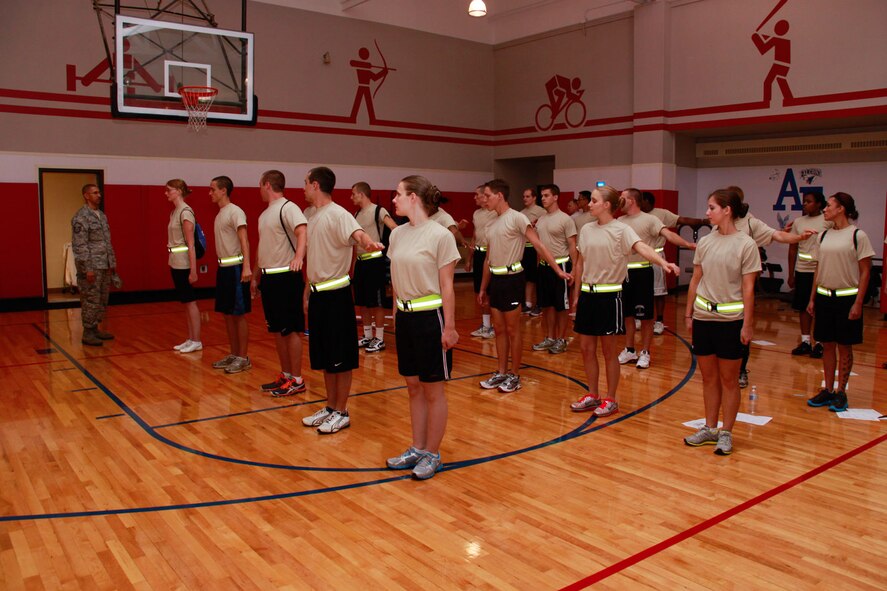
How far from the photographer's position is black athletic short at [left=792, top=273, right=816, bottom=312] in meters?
8.30

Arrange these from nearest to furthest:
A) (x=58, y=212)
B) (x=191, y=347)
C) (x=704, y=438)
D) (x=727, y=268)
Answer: (x=727, y=268) → (x=704, y=438) → (x=191, y=347) → (x=58, y=212)

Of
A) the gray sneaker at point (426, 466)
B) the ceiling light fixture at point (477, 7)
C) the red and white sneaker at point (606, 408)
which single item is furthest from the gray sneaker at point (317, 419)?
the ceiling light fixture at point (477, 7)

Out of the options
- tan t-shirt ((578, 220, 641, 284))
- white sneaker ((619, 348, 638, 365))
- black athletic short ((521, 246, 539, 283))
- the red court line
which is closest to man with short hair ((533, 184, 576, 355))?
white sneaker ((619, 348, 638, 365))

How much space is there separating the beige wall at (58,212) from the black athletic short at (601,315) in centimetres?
1149

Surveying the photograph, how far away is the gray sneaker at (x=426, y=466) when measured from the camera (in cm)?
462

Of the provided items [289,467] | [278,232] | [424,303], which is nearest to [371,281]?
[278,232]

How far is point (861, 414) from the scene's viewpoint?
6133 mm

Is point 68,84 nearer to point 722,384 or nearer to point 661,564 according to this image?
point 722,384

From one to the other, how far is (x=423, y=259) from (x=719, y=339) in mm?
2171

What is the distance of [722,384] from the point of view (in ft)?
17.2

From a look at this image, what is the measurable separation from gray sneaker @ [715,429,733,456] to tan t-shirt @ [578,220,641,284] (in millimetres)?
1455

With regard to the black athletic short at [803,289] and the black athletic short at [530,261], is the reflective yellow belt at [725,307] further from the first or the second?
the black athletic short at [530,261]

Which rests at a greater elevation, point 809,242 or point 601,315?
point 809,242

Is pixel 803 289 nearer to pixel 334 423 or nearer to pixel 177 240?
pixel 334 423
